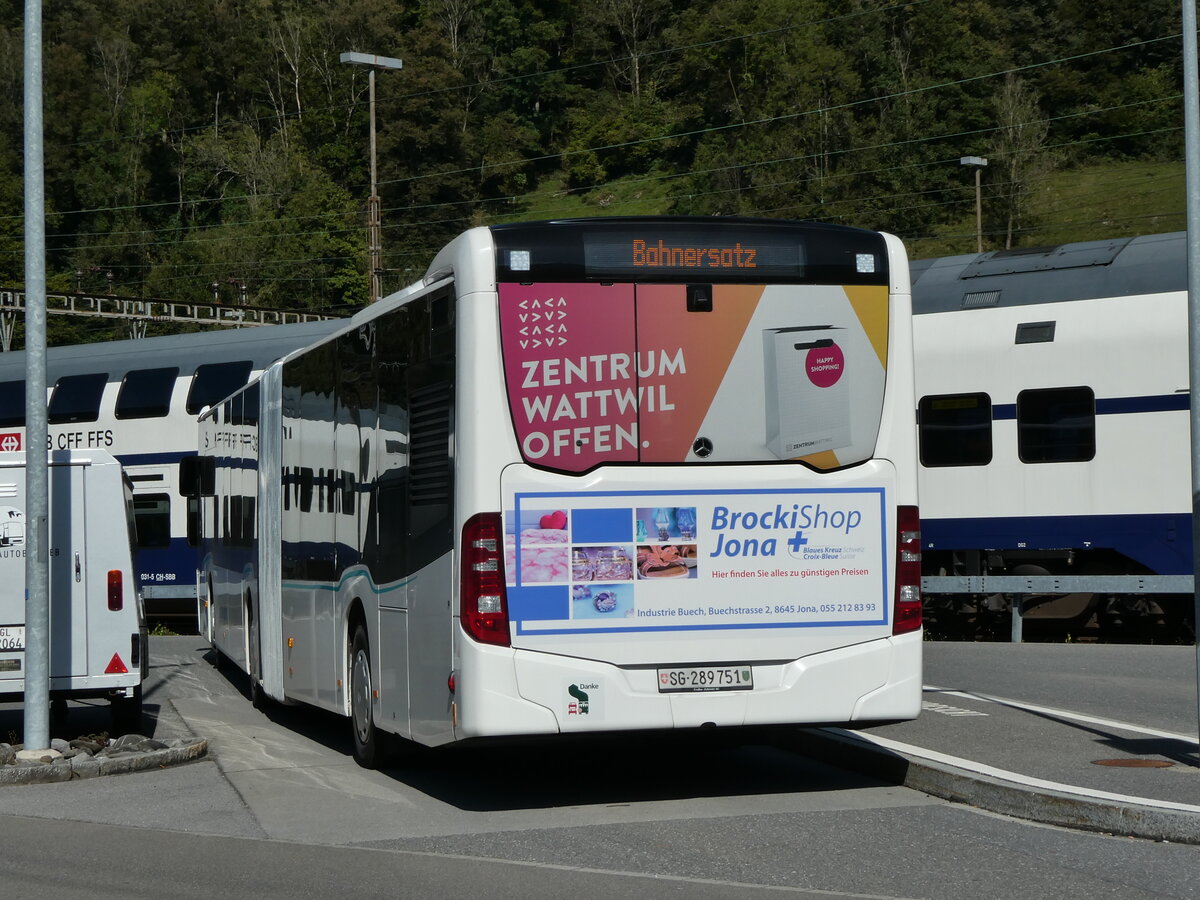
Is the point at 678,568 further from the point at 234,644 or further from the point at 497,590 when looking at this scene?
the point at 234,644

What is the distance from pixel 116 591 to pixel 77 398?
57.9ft

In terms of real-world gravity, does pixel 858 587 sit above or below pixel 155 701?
above

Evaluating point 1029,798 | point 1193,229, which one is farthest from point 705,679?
point 1193,229

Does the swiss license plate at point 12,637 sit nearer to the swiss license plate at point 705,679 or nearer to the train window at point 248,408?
the train window at point 248,408

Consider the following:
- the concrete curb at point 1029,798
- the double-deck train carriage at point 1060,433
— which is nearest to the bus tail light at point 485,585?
the concrete curb at point 1029,798

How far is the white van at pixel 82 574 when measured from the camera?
41.3 feet

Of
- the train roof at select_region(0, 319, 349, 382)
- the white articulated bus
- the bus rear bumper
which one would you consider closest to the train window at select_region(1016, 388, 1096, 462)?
the white articulated bus

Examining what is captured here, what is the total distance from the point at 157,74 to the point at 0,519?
379 feet

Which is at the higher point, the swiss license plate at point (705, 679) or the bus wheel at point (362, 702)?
the swiss license plate at point (705, 679)

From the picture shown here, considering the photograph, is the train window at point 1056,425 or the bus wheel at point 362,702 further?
the train window at point 1056,425

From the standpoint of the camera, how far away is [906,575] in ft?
30.8

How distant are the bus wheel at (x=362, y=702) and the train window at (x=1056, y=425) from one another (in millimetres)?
10722

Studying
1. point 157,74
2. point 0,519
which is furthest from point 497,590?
point 157,74

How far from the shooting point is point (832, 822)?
8625mm
